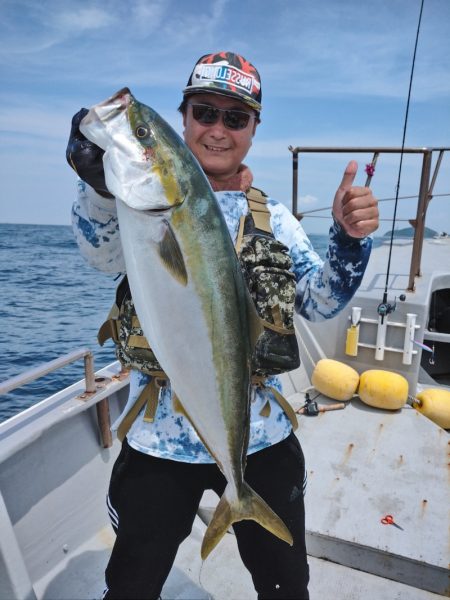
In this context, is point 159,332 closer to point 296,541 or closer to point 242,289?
point 242,289

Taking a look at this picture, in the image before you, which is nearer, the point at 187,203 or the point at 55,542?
the point at 187,203

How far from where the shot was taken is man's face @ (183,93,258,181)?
7.02 ft

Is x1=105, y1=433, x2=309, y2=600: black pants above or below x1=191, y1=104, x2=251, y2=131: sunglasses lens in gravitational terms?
below

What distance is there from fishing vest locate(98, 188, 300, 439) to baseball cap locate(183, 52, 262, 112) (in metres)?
0.52

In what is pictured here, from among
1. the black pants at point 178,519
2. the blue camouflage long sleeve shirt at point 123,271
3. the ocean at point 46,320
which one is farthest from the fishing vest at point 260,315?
the ocean at point 46,320

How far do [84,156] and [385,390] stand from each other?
468cm

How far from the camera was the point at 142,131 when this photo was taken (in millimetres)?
1489

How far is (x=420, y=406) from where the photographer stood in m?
5.43

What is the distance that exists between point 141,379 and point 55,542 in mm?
1932

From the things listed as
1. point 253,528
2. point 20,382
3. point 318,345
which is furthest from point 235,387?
point 318,345

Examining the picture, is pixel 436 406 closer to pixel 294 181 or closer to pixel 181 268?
pixel 294 181

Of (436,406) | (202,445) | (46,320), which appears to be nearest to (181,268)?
(202,445)

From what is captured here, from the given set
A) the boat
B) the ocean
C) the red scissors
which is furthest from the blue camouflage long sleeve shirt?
the ocean

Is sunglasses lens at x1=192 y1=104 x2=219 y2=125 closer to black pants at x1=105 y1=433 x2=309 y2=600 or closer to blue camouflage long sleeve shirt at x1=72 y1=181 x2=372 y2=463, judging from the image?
blue camouflage long sleeve shirt at x1=72 y1=181 x2=372 y2=463
